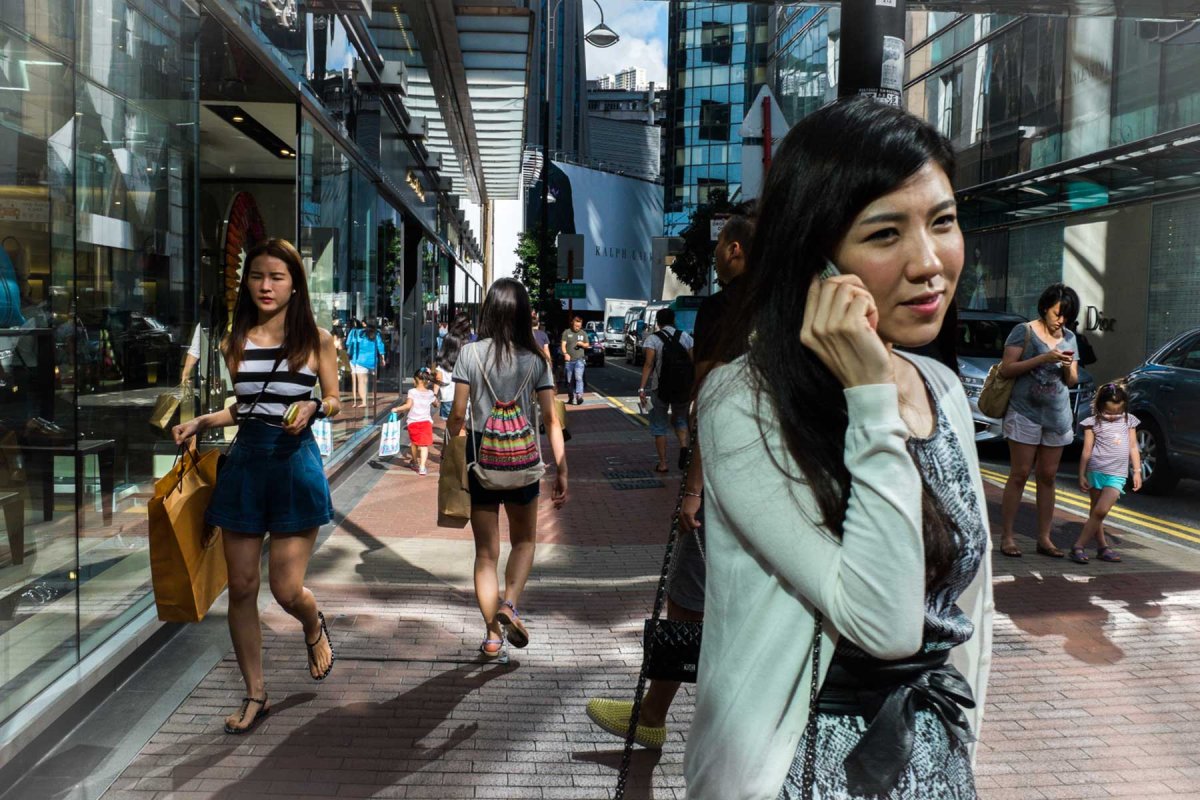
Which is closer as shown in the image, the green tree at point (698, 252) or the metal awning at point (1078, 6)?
the metal awning at point (1078, 6)

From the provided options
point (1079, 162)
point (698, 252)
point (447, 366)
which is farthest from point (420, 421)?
point (698, 252)

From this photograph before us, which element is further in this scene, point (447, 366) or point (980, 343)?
point (980, 343)

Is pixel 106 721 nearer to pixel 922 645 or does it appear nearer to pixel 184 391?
pixel 184 391

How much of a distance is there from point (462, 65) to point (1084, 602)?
13.3m

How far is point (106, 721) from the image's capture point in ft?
14.6

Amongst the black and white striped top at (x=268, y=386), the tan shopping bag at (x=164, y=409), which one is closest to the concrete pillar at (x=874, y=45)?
the black and white striped top at (x=268, y=386)

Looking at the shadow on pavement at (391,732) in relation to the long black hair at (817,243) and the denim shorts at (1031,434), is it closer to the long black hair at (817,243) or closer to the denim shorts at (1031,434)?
the long black hair at (817,243)

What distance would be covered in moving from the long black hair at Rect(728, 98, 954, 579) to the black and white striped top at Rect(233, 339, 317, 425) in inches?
129

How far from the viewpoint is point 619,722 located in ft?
14.0

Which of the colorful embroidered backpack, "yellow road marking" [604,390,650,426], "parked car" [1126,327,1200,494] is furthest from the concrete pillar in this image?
"yellow road marking" [604,390,650,426]

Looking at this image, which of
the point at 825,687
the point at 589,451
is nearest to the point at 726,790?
the point at 825,687

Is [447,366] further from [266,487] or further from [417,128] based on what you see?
[266,487]

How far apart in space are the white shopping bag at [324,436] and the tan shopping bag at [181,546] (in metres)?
5.56

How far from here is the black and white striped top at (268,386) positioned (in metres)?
4.46
